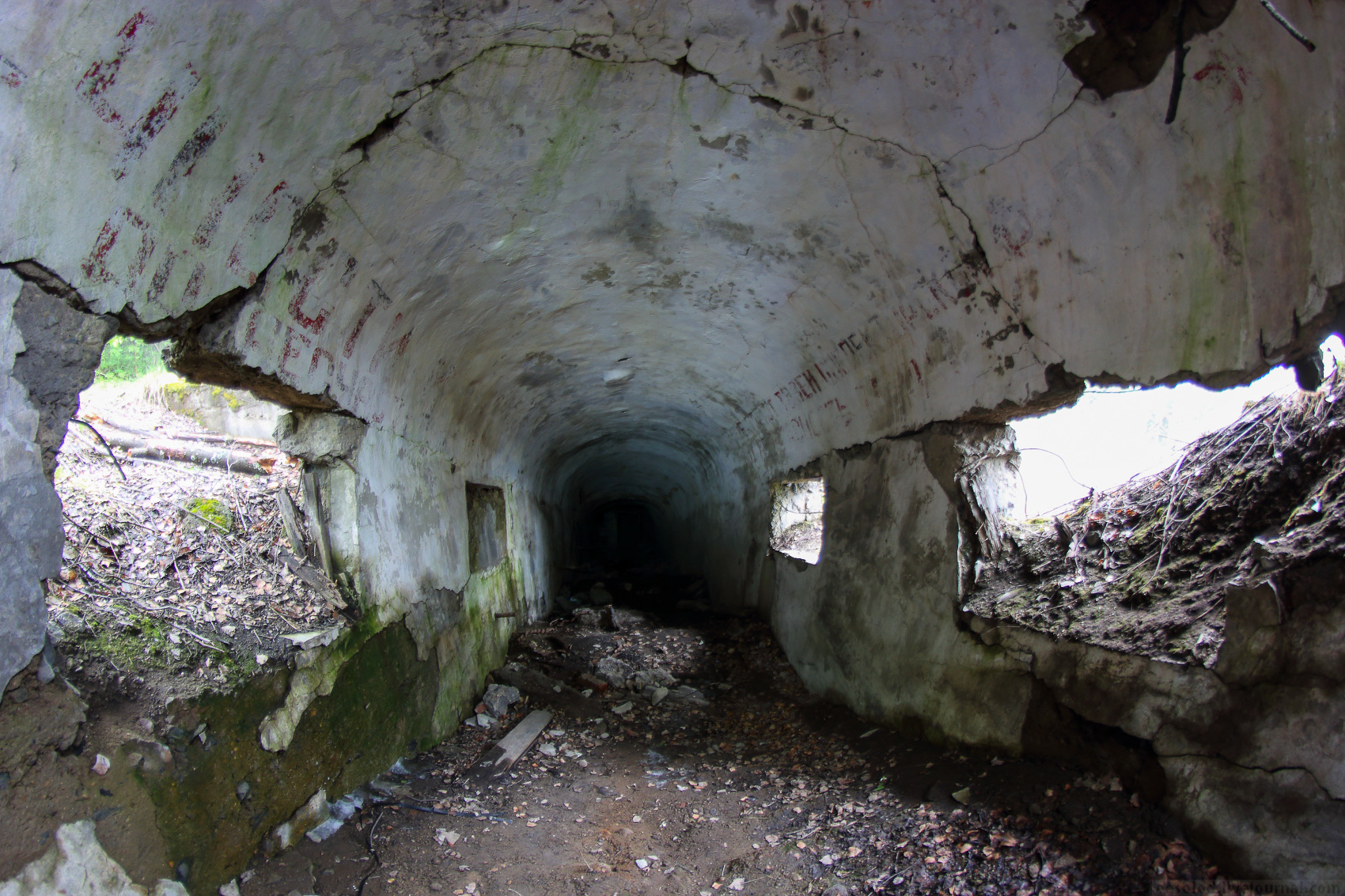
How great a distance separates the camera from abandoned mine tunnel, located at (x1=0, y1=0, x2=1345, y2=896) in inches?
83.3

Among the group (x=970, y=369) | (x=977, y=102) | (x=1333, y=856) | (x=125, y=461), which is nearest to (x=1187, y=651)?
(x=1333, y=856)

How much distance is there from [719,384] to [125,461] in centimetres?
480

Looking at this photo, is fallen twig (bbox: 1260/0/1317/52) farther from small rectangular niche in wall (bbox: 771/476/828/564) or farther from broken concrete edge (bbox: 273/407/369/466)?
small rectangular niche in wall (bbox: 771/476/828/564)

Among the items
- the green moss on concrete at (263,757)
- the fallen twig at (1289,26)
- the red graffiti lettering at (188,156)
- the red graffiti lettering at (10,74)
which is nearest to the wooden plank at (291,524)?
the green moss on concrete at (263,757)

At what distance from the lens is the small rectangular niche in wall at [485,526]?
6.29 metres

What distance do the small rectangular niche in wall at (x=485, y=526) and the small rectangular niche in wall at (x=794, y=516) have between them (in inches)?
114

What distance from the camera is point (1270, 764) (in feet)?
7.66

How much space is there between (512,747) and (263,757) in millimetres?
2021

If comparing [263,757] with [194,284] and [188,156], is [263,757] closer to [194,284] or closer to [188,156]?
[194,284]

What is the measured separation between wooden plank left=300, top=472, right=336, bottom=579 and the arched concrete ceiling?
49 centimetres

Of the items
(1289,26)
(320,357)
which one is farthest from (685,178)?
(1289,26)

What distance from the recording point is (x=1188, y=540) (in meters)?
3.28

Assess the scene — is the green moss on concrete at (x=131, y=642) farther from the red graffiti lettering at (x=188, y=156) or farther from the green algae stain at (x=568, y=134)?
the green algae stain at (x=568, y=134)

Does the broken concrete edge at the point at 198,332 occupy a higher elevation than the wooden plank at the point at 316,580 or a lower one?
higher
